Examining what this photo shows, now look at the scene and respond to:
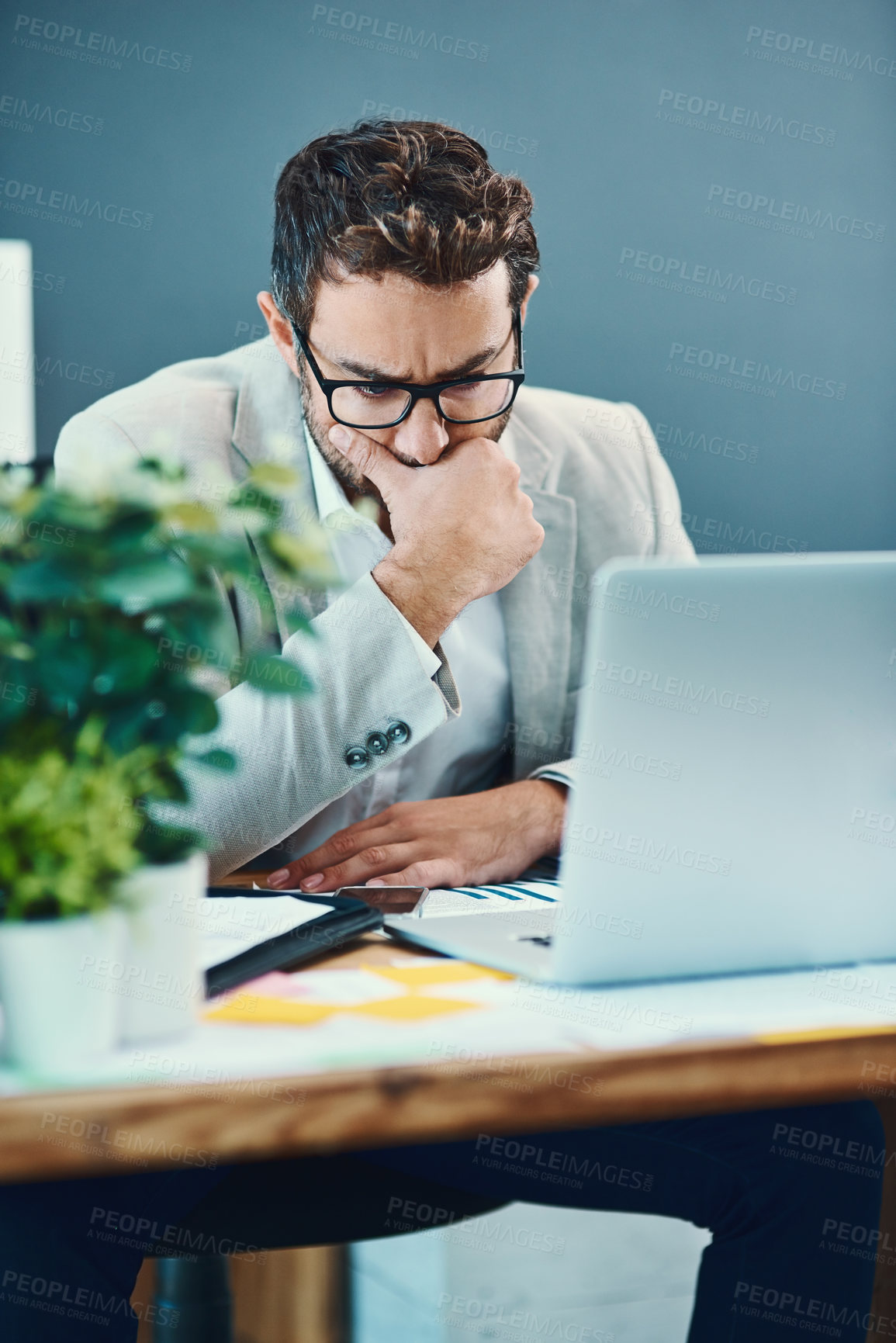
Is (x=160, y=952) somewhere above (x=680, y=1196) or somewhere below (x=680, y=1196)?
above

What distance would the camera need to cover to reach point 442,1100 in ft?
1.76

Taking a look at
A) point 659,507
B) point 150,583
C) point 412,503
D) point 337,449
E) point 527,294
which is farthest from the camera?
point 659,507

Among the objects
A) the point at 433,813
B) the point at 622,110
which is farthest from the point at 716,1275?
the point at 622,110

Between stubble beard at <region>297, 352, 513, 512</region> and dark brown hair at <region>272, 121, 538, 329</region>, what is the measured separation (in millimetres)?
90

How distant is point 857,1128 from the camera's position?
0.88m

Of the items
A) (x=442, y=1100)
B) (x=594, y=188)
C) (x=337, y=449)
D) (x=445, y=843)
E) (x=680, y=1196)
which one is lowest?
(x=680, y=1196)

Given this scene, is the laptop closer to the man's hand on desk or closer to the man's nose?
the man's hand on desk

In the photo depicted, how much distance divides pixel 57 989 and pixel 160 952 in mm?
51

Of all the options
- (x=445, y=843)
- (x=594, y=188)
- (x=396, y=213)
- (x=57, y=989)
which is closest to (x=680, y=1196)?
(x=445, y=843)

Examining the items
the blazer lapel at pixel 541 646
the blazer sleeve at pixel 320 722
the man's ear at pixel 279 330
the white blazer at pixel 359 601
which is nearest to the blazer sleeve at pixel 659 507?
the white blazer at pixel 359 601

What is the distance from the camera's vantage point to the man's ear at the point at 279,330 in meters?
1.50

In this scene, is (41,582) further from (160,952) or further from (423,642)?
(423,642)

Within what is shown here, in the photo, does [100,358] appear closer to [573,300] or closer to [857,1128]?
[573,300]

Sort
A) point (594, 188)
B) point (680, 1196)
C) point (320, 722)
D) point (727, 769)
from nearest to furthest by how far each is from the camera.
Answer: point (727, 769) → point (680, 1196) → point (320, 722) → point (594, 188)
